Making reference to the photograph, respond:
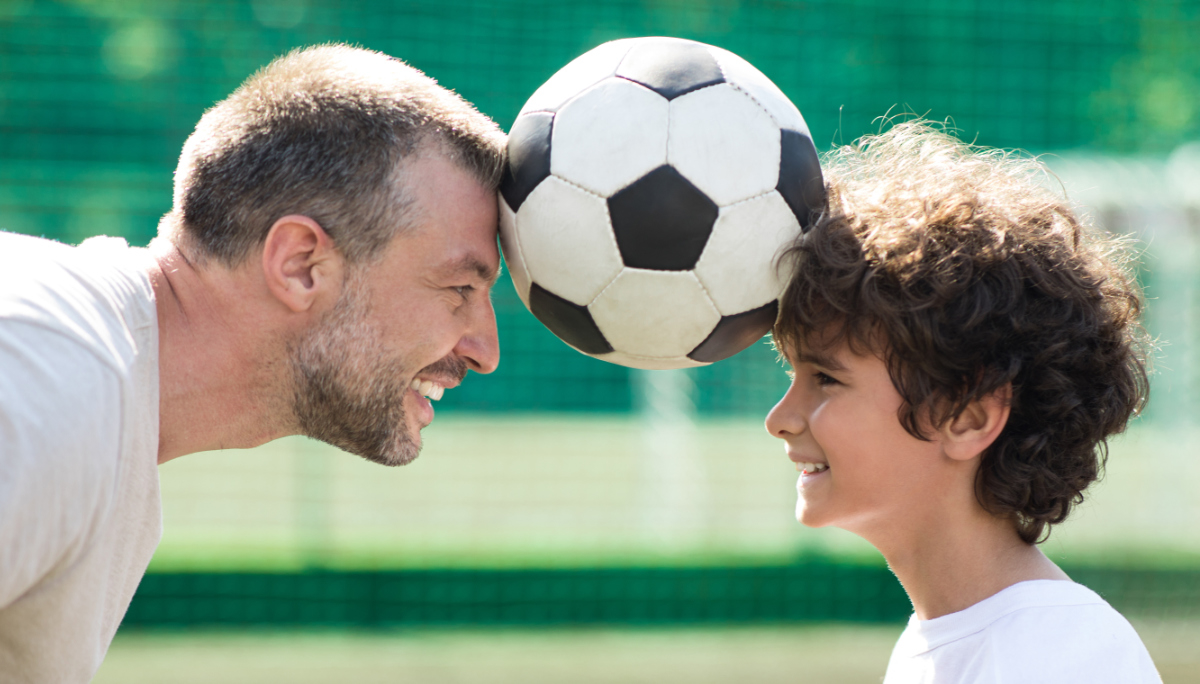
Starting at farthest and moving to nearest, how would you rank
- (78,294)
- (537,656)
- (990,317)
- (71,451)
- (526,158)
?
1. (537,656)
2. (526,158)
3. (990,317)
4. (78,294)
5. (71,451)

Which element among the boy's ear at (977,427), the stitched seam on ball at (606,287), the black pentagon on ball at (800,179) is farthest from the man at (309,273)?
the boy's ear at (977,427)

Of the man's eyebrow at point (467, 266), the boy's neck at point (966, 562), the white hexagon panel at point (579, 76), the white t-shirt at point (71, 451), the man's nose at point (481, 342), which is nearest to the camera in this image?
the white t-shirt at point (71, 451)

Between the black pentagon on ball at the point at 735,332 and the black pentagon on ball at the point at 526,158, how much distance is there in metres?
0.47

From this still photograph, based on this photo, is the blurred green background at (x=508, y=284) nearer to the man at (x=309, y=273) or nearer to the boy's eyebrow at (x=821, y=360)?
the man at (x=309, y=273)

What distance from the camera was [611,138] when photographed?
6.77 ft

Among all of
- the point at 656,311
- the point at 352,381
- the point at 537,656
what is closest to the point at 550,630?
the point at 537,656

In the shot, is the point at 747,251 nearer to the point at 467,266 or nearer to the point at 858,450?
the point at 858,450

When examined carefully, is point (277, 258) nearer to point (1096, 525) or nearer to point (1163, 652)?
point (1163, 652)

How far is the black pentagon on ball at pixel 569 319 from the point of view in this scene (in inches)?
85.2

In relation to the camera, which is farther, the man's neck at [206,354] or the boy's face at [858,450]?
the man's neck at [206,354]

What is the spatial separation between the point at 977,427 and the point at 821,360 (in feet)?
1.02

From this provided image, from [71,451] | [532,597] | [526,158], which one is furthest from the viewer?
[532,597]

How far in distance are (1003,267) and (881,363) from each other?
0.93ft

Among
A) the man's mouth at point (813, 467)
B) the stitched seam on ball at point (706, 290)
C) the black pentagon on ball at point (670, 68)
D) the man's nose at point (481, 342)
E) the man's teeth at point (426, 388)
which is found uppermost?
the black pentagon on ball at point (670, 68)
